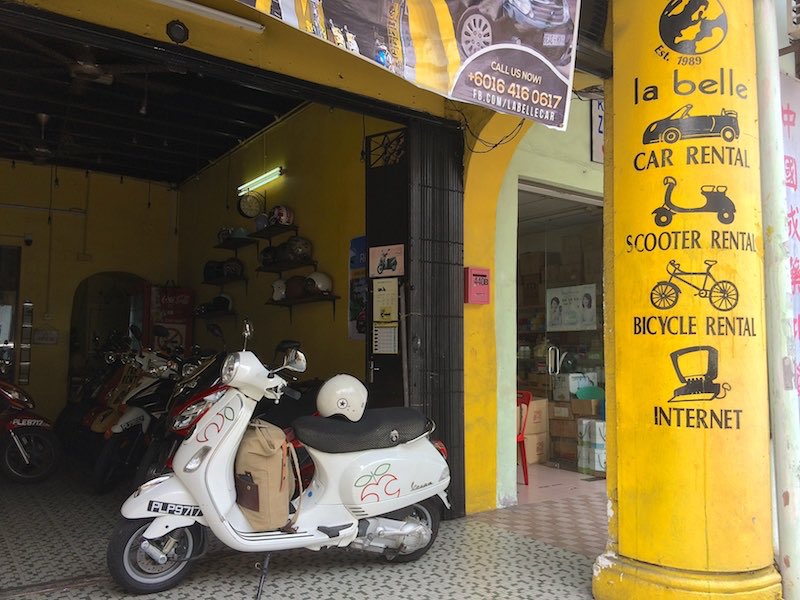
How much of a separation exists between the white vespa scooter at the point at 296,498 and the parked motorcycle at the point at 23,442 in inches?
115

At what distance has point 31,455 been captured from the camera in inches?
207

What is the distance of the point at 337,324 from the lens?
5.45 m

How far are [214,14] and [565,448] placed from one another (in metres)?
5.01

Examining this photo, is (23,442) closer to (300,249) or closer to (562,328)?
(300,249)

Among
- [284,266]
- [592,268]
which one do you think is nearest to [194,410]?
[284,266]

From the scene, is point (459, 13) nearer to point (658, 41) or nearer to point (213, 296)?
point (658, 41)

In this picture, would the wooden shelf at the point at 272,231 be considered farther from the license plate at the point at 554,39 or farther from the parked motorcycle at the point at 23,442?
the license plate at the point at 554,39

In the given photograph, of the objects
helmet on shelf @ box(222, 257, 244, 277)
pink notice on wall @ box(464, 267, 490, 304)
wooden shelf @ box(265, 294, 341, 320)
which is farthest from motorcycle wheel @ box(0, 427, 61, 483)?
pink notice on wall @ box(464, 267, 490, 304)

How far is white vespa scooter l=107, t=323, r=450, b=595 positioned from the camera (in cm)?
292

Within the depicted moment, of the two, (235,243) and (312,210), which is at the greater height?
(312,210)

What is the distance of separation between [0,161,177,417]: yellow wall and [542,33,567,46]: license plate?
7.19 m

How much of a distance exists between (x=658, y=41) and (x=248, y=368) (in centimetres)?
249

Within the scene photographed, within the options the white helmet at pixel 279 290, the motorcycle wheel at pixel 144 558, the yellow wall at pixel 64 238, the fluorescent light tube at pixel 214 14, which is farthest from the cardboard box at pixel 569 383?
the yellow wall at pixel 64 238

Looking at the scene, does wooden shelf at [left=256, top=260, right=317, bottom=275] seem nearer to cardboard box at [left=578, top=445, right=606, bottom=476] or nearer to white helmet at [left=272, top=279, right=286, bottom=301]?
white helmet at [left=272, top=279, right=286, bottom=301]
